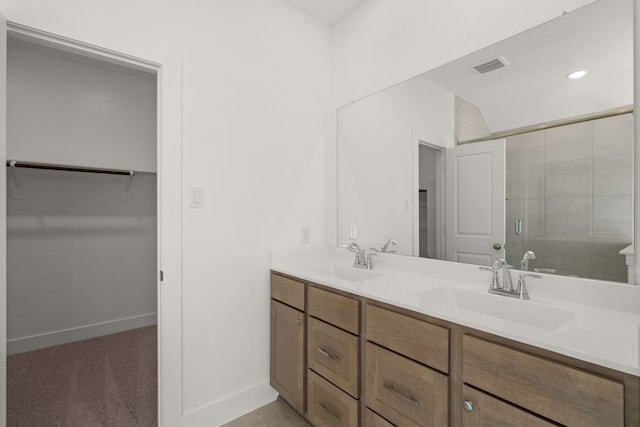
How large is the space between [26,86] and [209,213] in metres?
2.17

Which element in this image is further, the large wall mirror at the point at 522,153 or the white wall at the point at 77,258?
the white wall at the point at 77,258

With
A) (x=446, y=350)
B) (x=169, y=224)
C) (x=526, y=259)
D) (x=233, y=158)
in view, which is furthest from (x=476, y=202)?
(x=169, y=224)

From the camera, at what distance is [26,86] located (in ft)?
8.17

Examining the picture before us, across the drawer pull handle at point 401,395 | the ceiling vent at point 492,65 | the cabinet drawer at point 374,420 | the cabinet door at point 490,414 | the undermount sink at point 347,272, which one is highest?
the ceiling vent at point 492,65

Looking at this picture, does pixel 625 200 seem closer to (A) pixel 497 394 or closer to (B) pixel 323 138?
(A) pixel 497 394

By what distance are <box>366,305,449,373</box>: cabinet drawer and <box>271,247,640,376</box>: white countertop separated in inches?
2.1

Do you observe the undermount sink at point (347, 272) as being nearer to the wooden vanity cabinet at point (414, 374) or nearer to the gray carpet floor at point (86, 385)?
the wooden vanity cabinet at point (414, 374)

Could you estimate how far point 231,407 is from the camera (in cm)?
181

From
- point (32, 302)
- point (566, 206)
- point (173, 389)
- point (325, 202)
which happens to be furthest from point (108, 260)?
point (566, 206)

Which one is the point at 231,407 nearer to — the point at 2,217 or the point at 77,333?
the point at 2,217

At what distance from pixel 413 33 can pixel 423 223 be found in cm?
110

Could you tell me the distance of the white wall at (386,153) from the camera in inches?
68.4

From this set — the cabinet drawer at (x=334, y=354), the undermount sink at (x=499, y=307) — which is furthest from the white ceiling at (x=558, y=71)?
the cabinet drawer at (x=334, y=354)

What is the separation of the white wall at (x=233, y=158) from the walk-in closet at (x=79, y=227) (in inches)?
27.4
